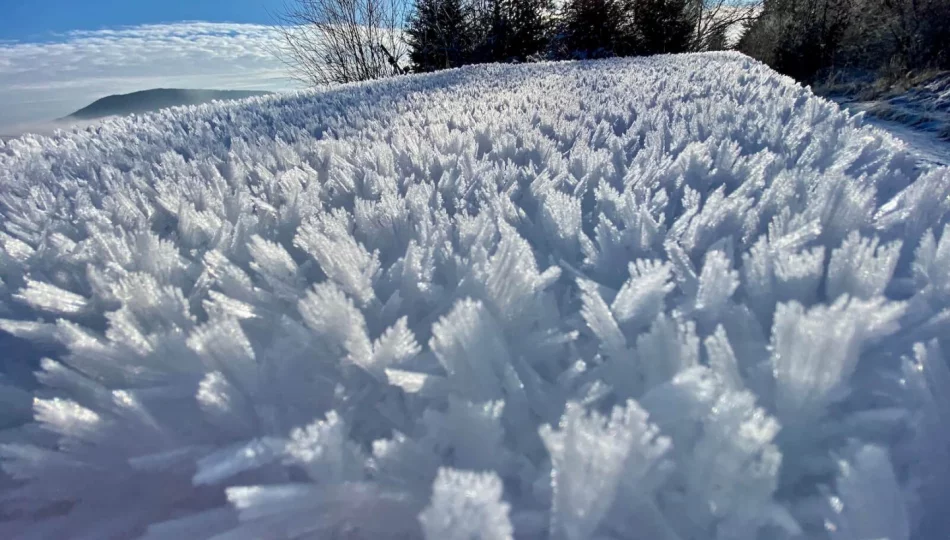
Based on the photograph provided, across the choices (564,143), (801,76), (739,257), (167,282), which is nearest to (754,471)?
(739,257)

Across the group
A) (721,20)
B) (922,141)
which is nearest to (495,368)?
(922,141)

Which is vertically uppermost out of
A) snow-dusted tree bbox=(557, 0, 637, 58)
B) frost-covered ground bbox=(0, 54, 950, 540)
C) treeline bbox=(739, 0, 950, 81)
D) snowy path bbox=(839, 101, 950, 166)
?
snow-dusted tree bbox=(557, 0, 637, 58)

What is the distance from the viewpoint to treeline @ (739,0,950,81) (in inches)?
356

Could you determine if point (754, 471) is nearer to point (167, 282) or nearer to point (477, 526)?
point (477, 526)

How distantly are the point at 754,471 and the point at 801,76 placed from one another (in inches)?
606

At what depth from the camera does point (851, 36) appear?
11.7 m

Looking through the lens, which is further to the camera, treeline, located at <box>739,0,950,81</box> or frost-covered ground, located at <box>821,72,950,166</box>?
treeline, located at <box>739,0,950,81</box>

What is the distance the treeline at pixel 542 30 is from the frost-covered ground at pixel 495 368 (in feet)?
49.6

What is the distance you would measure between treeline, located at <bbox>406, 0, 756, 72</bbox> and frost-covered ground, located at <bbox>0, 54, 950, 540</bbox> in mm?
15117

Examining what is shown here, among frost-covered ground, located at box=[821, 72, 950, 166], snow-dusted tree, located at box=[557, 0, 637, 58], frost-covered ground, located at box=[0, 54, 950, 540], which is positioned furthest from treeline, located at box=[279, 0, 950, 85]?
frost-covered ground, located at box=[0, 54, 950, 540]

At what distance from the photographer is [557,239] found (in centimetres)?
74

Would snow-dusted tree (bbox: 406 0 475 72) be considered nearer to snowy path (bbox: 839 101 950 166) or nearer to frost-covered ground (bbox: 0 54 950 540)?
snowy path (bbox: 839 101 950 166)

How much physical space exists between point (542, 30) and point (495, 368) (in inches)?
658

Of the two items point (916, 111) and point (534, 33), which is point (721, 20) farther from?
point (916, 111)
